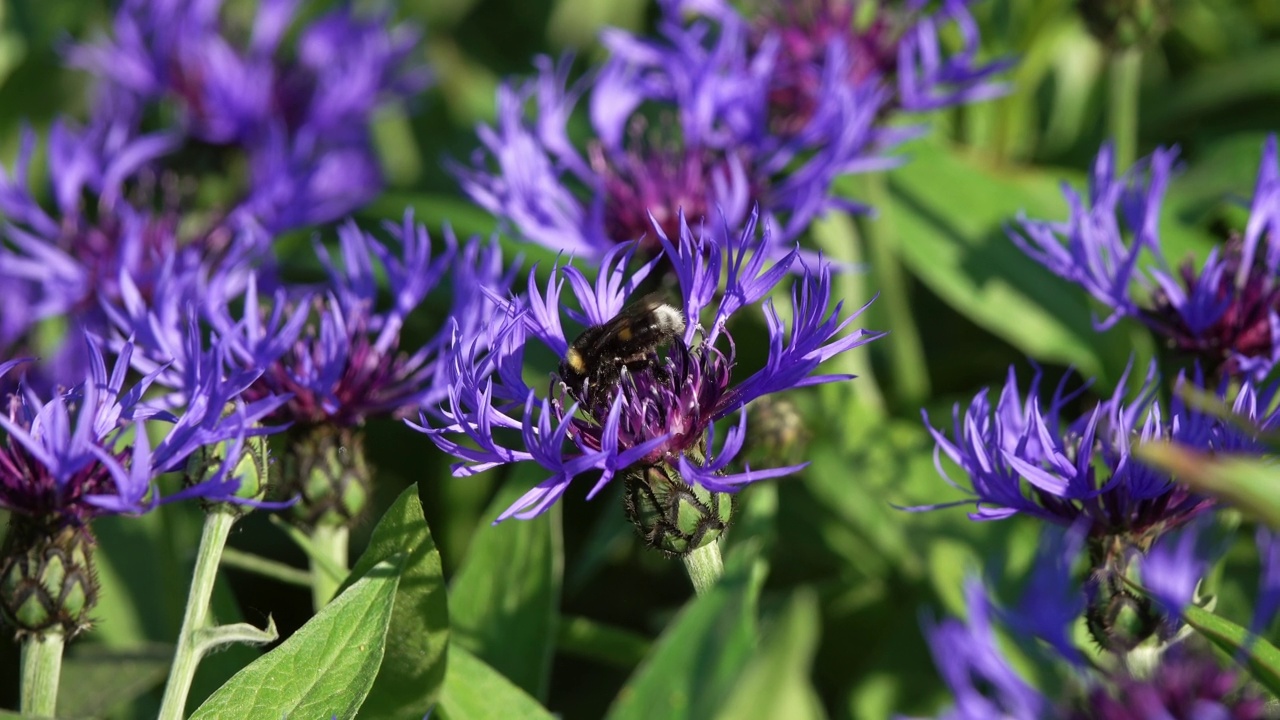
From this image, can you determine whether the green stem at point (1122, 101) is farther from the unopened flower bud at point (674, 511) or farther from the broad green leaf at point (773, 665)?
the broad green leaf at point (773, 665)

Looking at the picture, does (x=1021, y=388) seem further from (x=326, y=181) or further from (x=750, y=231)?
(x=326, y=181)

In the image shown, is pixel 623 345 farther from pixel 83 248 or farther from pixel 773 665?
pixel 83 248

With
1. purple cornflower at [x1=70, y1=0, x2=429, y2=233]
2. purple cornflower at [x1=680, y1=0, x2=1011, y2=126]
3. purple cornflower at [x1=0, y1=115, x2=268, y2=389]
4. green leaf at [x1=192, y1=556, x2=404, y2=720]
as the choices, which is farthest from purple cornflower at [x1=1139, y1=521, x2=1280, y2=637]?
purple cornflower at [x1=70, y1=0, x2=429, y2=233]

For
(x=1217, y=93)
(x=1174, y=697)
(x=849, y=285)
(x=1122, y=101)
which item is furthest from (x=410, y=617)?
(x=1217, y=93)

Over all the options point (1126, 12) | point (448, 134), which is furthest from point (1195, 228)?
point (448, 134)

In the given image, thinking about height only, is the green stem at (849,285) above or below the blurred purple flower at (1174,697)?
below

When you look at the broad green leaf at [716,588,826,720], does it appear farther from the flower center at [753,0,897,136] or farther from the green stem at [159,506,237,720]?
the flower center at [753,0,897,136]

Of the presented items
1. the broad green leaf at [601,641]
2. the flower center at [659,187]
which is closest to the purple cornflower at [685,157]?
the flower center at [659,187]
